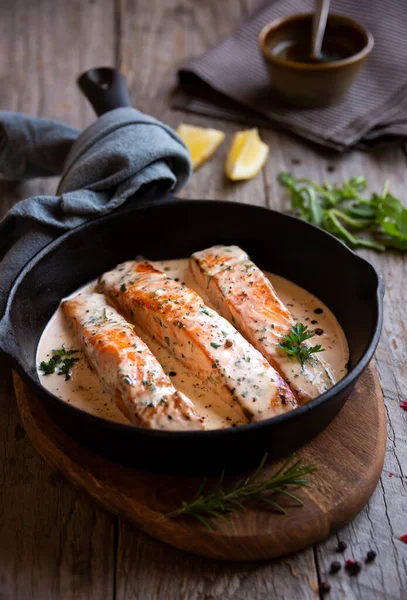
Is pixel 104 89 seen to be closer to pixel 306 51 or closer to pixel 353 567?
pixel 306 51

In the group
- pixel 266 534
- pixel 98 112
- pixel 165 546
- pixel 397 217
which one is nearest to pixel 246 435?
pixel 266 534

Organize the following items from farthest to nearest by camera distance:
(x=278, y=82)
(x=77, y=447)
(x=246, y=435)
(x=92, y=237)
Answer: (x=278, y=82) → (x=92, y=237) → (x=77, y=447) → (x=246, y=435)

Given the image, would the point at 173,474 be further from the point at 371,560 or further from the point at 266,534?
the point at 371,560

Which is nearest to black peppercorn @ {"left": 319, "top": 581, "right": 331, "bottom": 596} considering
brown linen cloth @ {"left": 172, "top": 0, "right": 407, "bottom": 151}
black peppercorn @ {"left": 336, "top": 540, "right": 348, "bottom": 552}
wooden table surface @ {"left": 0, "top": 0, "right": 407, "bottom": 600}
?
wooden table surface @ {"left": 0, "top": 0, "right": 407, "bottom": 600}

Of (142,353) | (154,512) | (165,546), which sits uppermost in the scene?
(142,353)

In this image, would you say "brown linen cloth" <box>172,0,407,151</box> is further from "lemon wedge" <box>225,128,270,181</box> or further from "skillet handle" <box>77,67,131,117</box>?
"skillet handle" <box>77,67,131,117</box>

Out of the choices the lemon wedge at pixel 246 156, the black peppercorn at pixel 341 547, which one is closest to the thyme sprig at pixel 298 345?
the black peppercorn at pixel 341 547

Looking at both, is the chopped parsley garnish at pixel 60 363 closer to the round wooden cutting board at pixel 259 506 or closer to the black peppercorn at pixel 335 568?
the round wooden cutting board at pixel 259 506
